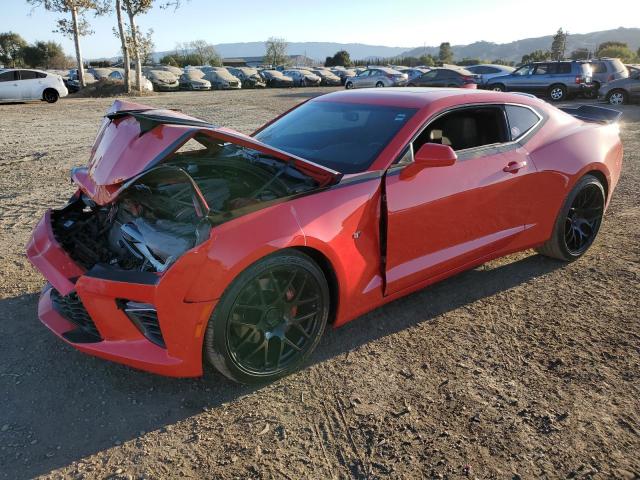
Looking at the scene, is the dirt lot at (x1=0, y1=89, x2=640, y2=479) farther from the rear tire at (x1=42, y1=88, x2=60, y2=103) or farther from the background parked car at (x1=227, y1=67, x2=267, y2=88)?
the background parked car at (x1=227, y1=67, x2=267, y2=88)

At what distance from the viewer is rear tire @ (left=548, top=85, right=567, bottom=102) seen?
789 inches

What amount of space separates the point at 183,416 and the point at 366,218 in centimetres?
153

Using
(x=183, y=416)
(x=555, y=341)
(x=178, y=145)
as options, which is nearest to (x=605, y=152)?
(x=555, y=341)

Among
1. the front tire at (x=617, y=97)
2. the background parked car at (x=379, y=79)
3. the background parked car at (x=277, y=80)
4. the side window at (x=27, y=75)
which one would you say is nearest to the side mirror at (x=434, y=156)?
the front tire at (x=617, y=97)

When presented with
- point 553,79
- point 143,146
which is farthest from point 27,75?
point 143,146

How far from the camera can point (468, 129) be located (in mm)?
3773

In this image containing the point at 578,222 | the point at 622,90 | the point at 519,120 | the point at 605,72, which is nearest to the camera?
the point at 519,120

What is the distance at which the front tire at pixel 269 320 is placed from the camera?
2615mm

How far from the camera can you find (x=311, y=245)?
2801 mm

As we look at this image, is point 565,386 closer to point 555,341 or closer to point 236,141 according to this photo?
point 555,341

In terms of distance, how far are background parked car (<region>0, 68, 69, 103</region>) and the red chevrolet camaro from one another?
20762mm

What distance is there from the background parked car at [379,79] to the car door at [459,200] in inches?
937

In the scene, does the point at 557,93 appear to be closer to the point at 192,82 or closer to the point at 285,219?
the point at 285,219

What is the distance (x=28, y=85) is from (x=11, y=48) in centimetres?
4226
